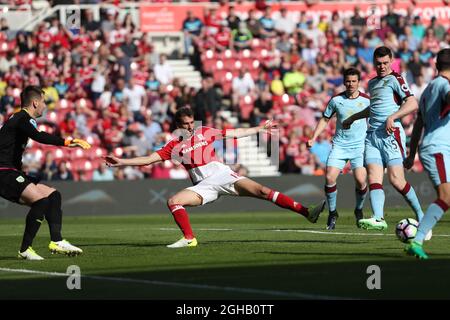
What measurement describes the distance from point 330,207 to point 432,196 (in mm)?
12046

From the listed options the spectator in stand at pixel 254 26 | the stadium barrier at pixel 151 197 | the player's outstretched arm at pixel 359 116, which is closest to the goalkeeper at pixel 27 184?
the player's outstretched arm at pixel 359 116

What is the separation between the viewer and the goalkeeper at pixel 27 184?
14.8 m

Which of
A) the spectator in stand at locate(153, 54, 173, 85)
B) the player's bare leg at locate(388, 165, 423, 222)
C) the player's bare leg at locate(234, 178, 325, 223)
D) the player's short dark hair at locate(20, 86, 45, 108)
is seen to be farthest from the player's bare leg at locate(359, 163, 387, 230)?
the spectator in stand at locate(153, 54, 173, 85)

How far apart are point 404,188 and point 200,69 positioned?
19564 mm

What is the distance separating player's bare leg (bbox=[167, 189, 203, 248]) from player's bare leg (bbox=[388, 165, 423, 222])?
3056mm

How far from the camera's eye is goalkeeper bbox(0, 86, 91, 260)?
14.8m

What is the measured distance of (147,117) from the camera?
32844mm

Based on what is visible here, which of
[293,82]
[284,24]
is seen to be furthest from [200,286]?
[284,24]

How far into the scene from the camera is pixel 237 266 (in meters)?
13.1

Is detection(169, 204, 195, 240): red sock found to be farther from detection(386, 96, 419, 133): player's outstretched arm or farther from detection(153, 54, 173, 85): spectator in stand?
detection(153, 54, 173, 85): spectator in stand

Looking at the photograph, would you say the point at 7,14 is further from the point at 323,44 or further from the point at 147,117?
the point at 323,44

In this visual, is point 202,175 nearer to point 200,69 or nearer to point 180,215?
point 180,215

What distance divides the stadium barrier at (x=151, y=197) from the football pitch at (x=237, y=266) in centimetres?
877
